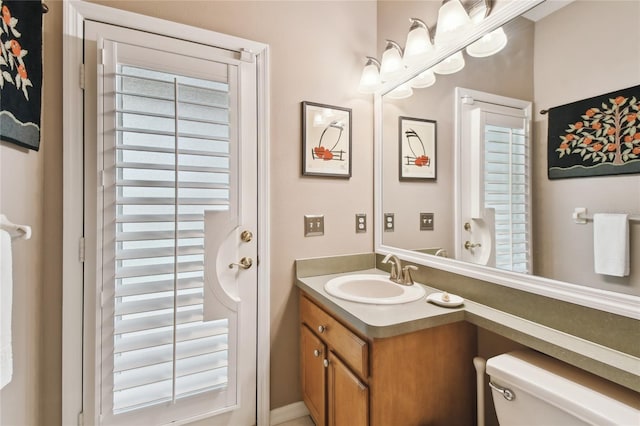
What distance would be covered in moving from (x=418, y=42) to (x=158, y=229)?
1.65 metres

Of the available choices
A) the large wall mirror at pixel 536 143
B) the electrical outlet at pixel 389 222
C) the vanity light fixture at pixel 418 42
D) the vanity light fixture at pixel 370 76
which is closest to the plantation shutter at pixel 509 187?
the large wall mirror at pixel 536 143

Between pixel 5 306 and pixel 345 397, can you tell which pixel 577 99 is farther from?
pixel 5 306

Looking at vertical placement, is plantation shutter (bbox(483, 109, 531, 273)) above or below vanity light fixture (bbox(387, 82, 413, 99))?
below

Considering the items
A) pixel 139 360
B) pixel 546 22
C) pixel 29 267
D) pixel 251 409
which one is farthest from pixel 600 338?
pixel 29 267

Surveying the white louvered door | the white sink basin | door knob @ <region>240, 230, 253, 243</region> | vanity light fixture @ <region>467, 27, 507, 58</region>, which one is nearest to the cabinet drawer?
the white sink basin

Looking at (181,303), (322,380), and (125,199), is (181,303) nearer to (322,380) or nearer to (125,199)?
(125,199)

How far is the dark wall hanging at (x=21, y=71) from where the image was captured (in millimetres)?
951

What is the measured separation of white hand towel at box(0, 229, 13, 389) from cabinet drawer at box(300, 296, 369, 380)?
3.61 ft

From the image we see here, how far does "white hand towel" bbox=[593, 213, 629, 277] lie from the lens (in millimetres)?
836

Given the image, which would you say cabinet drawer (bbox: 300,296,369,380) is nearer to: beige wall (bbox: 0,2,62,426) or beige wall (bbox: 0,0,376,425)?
beige wall (bbox: 0,0,376,425)

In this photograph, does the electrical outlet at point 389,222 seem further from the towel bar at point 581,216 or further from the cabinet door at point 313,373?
the towel bar at point 581,216

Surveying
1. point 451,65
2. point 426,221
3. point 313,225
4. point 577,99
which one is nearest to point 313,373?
point 313,225

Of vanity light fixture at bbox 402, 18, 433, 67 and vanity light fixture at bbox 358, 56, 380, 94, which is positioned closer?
vanity light fixture at bbox 402, 18, 433, 67

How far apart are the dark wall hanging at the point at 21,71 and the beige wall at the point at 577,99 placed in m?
1.89
